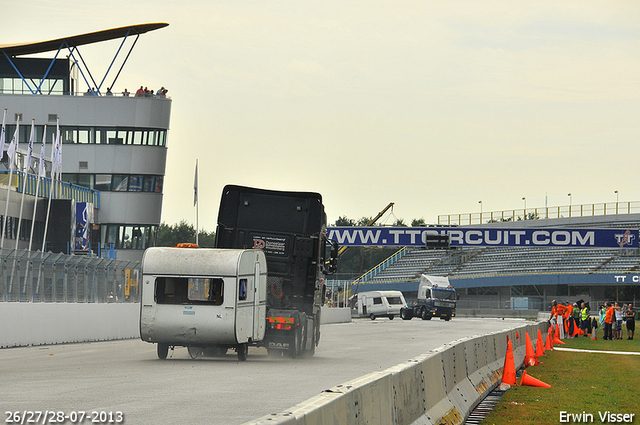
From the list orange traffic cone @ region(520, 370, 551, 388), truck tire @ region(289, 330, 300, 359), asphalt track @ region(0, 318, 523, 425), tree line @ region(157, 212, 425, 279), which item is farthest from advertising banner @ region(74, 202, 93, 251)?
tree line @ region(157, 212, 425, 279)

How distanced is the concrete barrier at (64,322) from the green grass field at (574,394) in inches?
499

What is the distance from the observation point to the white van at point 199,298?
740 inches

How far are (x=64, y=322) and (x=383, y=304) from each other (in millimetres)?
44346

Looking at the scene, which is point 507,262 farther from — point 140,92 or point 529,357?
point 529,357

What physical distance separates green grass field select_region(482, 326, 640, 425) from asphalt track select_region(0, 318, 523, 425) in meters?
2.83

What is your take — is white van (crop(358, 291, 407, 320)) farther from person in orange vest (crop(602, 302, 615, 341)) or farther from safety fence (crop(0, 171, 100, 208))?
person in orange vest (crop(602, 302, 615, 341))

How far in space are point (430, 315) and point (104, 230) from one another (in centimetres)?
2486

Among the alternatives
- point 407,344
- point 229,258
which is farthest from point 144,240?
point 229,258

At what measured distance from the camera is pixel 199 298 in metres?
19.2

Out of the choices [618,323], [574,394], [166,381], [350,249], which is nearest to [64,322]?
[166,381]

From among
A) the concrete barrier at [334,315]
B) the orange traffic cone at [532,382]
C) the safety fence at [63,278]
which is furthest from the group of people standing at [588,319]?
the orange traffic cone at [532,382]

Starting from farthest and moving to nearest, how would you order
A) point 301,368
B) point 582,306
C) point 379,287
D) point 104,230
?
point 379,287, point 104,230, point 582,306, point 301,368

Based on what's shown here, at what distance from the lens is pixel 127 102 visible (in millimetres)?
66875

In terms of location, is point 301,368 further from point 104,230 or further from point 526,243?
point 104,230
